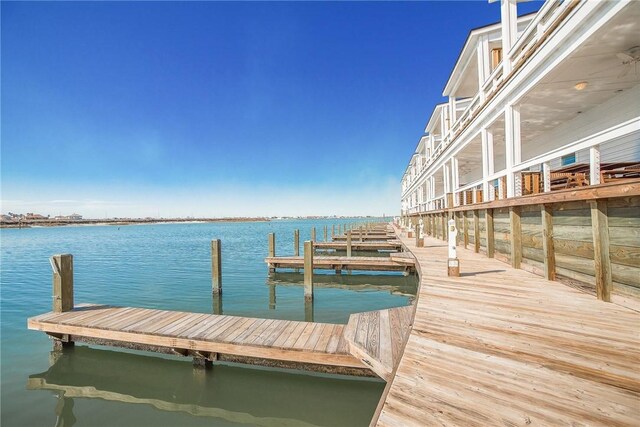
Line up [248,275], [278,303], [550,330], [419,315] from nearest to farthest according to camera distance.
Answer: [550,330] < [419,315] < [278,303] < [248,275]

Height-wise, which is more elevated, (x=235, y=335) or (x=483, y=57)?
(x=483, y=57)

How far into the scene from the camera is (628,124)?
13.2 ft

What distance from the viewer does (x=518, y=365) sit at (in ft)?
8.53

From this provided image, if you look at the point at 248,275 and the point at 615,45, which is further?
the point at 248,275

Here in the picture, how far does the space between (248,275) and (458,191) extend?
12.3 m

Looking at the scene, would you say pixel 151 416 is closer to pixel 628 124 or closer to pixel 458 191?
pixel 628 124

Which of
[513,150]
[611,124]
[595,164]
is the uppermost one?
[611,124]

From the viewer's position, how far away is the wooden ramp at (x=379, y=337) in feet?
12.5

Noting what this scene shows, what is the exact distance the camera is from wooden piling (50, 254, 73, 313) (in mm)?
7062

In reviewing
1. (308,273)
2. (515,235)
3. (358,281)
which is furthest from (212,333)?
(358,281)

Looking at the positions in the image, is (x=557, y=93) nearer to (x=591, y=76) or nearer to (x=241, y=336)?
(x=591, y=76)

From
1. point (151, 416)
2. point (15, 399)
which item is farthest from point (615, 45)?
point (15, 399)

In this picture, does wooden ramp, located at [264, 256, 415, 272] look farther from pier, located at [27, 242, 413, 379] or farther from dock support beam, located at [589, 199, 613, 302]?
dock support beam, located at [589, 199, 613, 302]

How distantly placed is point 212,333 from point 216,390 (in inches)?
40.9
